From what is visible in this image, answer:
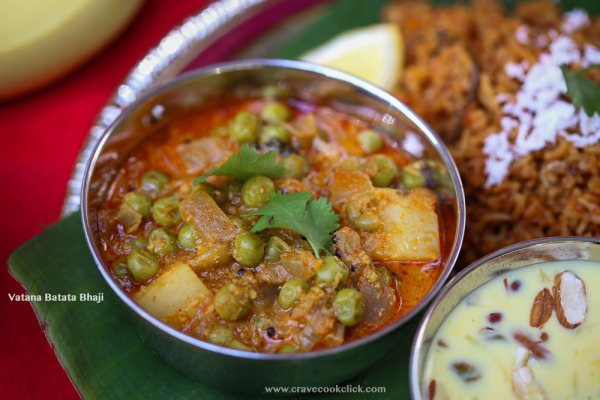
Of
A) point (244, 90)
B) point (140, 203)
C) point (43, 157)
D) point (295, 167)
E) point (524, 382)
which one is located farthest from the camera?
point (43, 157)

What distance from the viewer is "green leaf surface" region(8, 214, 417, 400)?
271cm

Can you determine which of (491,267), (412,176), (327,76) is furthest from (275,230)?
(327,76)

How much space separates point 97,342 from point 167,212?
0.68 m

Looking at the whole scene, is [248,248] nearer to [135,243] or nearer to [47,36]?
[135,243]

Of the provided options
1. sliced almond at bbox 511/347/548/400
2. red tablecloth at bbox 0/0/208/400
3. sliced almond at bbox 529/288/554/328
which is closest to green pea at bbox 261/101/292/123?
red tablecloth at bbox 0/0/208/400

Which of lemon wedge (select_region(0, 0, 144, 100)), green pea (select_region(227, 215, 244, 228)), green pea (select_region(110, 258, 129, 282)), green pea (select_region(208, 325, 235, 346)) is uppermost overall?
lemon wedge (select_region(0, 0, 144, 100))

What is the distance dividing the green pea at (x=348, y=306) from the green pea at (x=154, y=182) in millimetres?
1112

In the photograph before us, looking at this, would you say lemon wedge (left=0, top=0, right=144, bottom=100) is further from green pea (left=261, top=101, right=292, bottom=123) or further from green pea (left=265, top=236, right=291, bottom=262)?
green pea (left=265, top=236, right=291, bottom=262)

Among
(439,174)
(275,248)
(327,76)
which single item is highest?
(327,76)

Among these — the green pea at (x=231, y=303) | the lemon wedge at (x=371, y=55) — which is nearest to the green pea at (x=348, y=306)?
the green pea at (x=231, y=303)

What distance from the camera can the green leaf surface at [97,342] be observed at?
8.89 ft

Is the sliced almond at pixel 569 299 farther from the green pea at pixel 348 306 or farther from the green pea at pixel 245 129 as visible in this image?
the green pea at pixel 245 129

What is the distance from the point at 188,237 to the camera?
2.72 metres

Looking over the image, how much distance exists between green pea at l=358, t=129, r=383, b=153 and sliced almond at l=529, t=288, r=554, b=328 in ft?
3.89
